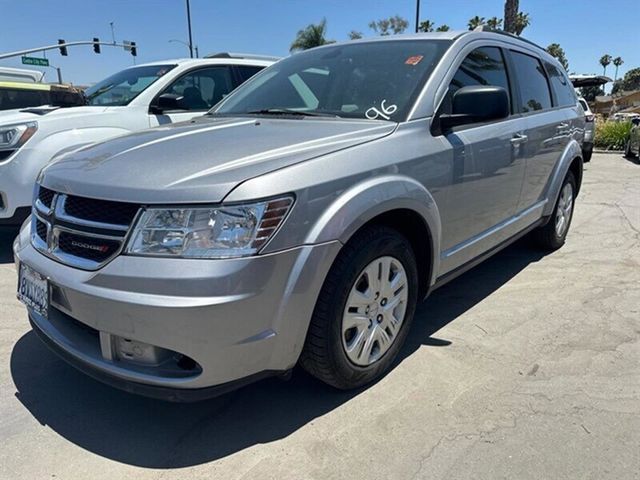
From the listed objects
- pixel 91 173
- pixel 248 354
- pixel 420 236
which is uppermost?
pixel 91 173

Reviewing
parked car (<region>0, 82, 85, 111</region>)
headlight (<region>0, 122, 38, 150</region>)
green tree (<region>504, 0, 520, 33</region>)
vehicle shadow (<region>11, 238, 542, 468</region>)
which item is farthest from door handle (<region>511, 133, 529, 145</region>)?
green tree (<region>504, 0, 520, 33</region>)

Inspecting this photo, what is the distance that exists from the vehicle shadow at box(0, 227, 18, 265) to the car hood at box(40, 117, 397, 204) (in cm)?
275

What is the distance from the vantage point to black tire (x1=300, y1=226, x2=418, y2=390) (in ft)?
7.22

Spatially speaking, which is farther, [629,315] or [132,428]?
[629,315]

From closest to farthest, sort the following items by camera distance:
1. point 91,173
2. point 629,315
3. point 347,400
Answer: point 91,173, point 347,400, point 629,315

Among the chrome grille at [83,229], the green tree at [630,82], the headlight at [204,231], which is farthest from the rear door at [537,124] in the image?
the green tree at [630,82]

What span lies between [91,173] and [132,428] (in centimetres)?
117

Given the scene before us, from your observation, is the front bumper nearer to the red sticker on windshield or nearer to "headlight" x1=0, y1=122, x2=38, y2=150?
the red sticker on windshield

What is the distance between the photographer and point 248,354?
200 centimetres

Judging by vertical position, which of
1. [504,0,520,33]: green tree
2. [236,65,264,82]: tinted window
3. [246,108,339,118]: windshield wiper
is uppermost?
[504,0,520,33]: green tree

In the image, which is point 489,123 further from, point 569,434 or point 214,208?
point 214,208

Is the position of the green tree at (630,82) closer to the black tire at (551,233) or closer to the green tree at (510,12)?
the green tree at (510,12)

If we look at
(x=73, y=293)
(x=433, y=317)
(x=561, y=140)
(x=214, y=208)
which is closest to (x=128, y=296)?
(x=73, y=293)

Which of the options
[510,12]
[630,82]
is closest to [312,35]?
[510,12]
